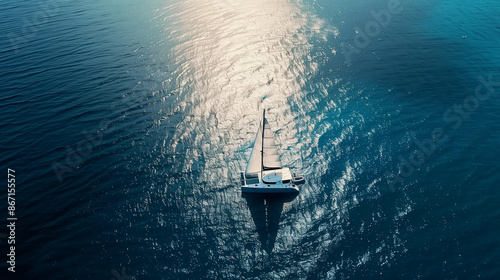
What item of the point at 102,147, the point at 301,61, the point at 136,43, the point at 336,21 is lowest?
the point at 102,147

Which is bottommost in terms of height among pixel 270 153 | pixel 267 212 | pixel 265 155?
pixel 267 212

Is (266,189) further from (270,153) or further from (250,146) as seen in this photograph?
(250,146)

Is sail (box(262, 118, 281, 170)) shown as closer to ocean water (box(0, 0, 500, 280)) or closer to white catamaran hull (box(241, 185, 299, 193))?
white catamaran hull (box(241, 185, 299, 193))

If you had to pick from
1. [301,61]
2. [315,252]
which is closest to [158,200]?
[315,252]

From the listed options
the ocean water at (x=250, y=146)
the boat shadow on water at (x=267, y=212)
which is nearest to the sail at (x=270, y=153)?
the ocean water at (x=250, y=146)

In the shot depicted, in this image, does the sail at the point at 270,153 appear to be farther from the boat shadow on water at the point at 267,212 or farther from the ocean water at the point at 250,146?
the boat shadow on water at the point at 267,212

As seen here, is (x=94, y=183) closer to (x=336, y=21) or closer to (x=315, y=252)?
(x=315, y=252)

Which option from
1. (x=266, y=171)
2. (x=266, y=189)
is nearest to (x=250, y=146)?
(x=266, y=171)
